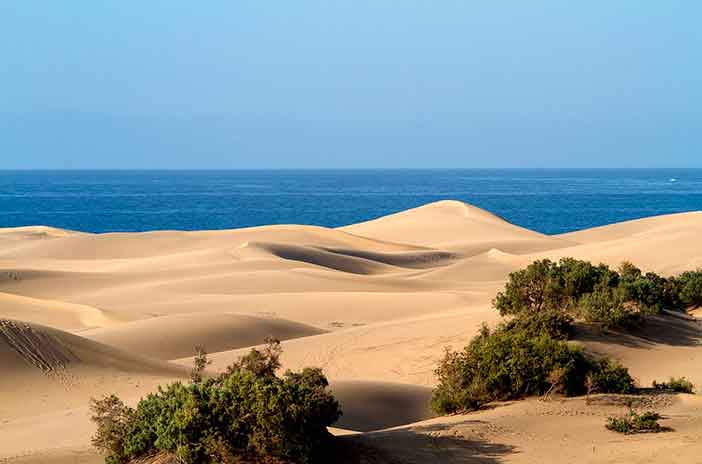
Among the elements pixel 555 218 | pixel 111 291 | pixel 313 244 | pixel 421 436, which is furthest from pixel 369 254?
pixel 555 218

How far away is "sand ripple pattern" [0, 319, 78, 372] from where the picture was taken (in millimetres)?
14094

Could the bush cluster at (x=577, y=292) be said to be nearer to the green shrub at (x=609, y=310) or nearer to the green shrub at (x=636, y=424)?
the green shrub at (x=609, y=310)

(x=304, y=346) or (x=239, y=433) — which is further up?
(x=239, y=433)

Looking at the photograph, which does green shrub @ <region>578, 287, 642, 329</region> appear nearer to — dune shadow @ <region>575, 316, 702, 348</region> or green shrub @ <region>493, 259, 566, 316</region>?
dune shadow @ <region>575, 316, 702, 348</region>

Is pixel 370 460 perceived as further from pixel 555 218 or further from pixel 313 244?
pixel 555 218

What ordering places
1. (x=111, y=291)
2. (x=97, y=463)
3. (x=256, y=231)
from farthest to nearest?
(x=256, y=231)
(x=111, y=291)
(x=97, y=463)

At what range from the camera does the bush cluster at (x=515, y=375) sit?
11.1 metres

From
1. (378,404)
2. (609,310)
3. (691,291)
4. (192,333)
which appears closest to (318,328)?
(192,333)

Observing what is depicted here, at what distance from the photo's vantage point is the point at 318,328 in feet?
75.6

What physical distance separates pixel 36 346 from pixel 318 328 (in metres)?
9.58

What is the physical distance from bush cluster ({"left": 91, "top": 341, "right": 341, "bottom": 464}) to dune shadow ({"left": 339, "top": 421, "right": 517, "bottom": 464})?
414mm

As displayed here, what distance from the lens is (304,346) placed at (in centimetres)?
1862

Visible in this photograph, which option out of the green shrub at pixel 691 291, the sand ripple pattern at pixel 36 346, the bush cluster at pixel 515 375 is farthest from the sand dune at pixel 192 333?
the bush cluster at pixel 515 375

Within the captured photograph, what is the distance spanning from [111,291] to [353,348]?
15536 millimetres
